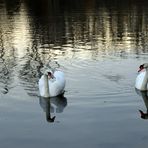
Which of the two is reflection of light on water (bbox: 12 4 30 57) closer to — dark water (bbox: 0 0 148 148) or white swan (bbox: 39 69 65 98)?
dark water (bbox: 0 0 148 148)

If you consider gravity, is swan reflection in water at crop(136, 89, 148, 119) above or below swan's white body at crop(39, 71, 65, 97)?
below

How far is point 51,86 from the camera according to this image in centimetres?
1919

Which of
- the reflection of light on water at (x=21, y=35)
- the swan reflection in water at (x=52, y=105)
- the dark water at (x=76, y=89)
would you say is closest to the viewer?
the dark water at (x=76, y=89)

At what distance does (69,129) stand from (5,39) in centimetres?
2025

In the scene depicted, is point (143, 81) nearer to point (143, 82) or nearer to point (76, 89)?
point (143, 82)

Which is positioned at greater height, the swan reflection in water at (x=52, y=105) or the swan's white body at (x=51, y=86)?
the swan's white body at (x=51, y=86)

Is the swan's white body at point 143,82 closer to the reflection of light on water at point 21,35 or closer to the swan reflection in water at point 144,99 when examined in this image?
the swan reflection in water at point 144,99

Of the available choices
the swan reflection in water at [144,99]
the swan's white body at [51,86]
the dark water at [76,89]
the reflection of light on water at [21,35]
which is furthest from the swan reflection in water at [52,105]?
the reflection of light on water at [21,35]

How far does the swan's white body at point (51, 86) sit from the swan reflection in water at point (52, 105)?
0.19 meters

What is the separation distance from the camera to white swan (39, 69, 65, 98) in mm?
18819

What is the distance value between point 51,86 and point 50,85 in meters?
0.06

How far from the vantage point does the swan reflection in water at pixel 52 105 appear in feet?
56.7

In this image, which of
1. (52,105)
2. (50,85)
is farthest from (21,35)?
(52,105)

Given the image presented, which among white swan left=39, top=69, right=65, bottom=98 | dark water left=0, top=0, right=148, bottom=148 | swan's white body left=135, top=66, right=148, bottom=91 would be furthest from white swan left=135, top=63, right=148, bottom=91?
white swan left=39, top=69, right=65, bottom=98
